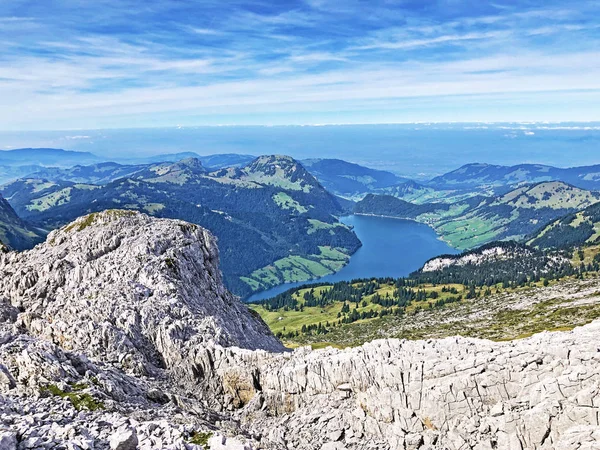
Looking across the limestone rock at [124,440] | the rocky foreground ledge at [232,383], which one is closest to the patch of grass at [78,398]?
the rocky foreground ledge at [232,383]

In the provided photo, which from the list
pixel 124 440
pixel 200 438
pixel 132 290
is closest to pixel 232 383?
pixel 200 438

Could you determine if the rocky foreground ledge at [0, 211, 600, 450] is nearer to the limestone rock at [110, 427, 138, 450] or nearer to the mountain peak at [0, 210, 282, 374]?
the limestone rock at [110, 427, 138, 450]

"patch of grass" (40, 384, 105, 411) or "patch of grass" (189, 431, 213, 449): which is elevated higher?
"patch of grass" (40, 384, 105, 411)

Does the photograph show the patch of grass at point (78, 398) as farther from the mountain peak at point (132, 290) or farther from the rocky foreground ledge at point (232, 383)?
the mountain peak at point (132, 290)

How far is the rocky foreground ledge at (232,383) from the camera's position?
27859 mm

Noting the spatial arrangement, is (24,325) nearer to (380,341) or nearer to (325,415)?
(325,415)

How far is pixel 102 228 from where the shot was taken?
70812 millimetres

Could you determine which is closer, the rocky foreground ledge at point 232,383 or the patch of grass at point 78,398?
the rocky foreground ledge at point 232,383

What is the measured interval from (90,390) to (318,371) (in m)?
18.0

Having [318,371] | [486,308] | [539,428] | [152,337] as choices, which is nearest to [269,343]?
[152,337]

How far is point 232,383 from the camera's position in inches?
1722

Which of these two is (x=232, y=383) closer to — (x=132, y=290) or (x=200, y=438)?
(x=200, y=438)

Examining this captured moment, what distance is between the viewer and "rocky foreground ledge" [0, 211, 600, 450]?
27.9 meters

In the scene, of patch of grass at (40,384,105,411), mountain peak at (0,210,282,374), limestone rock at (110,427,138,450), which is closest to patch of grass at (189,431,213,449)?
limestone rock at (110,427,138,450)
